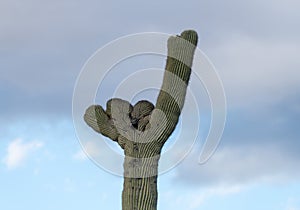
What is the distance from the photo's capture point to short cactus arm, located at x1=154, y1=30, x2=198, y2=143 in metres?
14.2

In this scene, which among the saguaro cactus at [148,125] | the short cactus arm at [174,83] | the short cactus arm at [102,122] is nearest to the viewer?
the saguaro cactus at [148,125]

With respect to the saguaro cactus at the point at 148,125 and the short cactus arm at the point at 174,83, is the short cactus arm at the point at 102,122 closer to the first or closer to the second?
the saguaro cactus at the point at 148,125

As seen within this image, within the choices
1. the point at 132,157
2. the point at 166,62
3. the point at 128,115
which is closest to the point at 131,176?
the point at 132,157

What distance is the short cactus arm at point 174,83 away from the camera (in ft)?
46.7

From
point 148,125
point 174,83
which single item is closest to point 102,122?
point 148,125

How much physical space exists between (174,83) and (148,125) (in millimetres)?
1001

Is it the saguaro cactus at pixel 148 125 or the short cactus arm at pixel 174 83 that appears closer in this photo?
the saguaro cactus at pixel 148 125

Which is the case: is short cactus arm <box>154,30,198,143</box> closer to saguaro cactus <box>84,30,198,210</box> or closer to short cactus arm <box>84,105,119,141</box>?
saguaro cactus <box>84,30,198,210</box>

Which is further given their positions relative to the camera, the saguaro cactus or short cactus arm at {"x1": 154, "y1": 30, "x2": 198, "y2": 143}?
short cactus arm at {"x1": 154, "y1": 30, "x2": 198, "y2": 143}

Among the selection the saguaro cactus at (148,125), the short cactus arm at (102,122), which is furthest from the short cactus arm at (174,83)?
the short cactus arm at (102,122)

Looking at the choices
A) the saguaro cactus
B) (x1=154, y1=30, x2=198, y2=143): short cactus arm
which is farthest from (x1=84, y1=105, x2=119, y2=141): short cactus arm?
(x1=154, y1=30, x2=198, y2=143): short cactus arm

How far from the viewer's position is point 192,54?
1451 centimetres

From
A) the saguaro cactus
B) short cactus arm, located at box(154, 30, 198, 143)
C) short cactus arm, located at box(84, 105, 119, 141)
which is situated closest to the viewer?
the saguaro cactus

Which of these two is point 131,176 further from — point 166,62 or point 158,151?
point 166,62
